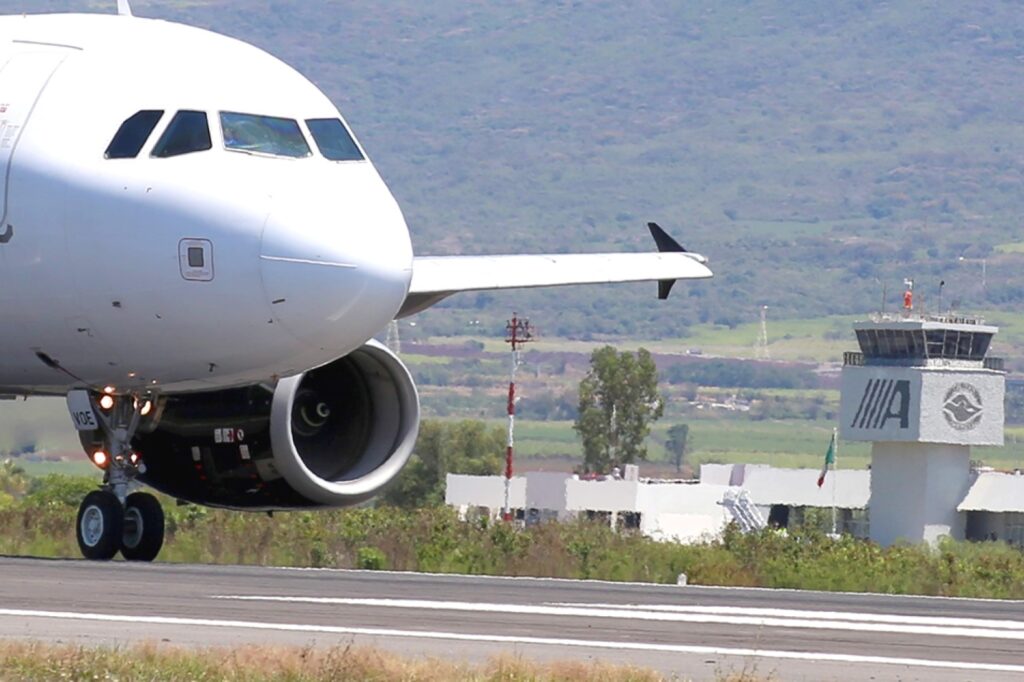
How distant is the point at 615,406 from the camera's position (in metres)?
149

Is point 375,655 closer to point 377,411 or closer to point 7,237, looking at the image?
point 7,237

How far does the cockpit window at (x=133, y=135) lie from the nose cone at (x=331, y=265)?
5.14 feet

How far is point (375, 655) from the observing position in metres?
14.8

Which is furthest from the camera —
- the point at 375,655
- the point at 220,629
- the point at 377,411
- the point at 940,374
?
the point at 940,374

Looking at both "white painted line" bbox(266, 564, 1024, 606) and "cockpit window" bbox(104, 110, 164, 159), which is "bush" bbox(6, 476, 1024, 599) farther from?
"cockpit window" bbox(104, 110, 164, 159)

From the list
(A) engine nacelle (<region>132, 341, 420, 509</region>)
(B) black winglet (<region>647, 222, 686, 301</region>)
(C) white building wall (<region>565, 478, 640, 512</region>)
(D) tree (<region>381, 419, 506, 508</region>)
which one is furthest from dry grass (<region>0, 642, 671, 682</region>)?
(C) white building wall (<region>565, 478, 640, 512</region>)

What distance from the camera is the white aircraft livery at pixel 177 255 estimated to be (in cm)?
2145

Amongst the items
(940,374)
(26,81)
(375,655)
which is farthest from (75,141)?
(940,374)

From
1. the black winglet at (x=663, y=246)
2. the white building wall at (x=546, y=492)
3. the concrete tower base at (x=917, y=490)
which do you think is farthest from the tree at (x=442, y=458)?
the black winglet at (x=663, y=246)

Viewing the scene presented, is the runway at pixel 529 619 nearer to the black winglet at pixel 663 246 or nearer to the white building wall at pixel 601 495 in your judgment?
the black winglet at pixel 663 246

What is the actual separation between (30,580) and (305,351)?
127 inches

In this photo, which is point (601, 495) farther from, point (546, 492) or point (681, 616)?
point (681, 616)

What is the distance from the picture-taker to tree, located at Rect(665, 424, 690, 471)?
187 meters

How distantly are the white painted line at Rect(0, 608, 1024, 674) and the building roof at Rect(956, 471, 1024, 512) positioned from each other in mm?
103482
